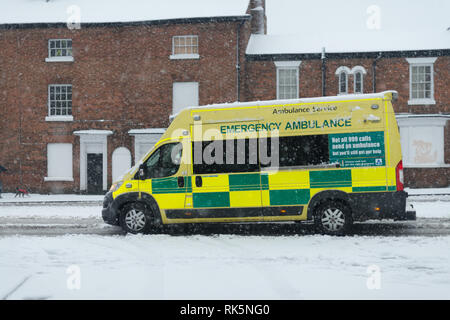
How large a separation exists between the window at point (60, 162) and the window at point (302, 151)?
55.9 ft

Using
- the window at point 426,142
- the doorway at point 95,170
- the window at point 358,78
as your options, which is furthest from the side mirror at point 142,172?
the window at point 426,142

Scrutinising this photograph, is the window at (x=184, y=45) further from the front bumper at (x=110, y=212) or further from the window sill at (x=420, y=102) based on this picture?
the front bumper at (x=110, y=212)

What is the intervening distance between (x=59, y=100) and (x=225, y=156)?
56.8ft

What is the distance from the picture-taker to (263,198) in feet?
29.8

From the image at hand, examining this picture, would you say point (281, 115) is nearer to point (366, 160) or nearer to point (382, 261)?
point (366, 160)

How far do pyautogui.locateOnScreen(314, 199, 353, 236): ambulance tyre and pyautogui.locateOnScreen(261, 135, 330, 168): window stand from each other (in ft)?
2.88

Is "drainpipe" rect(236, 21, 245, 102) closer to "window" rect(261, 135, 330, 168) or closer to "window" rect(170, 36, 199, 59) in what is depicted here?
"window" rect(170, 36, 199, 59)

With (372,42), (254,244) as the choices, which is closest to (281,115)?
(254,244)

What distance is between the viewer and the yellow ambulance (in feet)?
28.9

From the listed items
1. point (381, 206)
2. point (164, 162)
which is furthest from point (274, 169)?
point (164, 162)

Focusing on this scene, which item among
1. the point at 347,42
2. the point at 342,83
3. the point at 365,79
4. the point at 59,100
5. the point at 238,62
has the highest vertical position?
the point at 347,42

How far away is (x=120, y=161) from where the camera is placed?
77.2 feet

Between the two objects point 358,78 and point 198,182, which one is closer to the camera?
point 198,182

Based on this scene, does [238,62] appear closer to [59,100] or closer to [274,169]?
[59,100]
